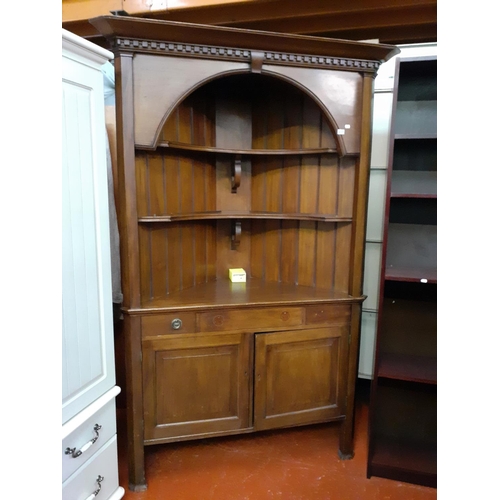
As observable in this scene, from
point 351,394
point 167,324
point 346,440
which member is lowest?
point 346,440

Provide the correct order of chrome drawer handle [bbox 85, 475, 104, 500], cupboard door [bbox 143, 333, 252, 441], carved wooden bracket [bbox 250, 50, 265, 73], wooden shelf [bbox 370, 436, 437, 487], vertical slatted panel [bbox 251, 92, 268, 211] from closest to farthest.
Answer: chrome drawer handle [bbox 85, 475, 104, 500] < carved wooden bracket [bbox 250, 50, 265, 73] < cupboard door [bbox 143, 333, 252, 441] < wooden shelf [bbox 370, 436, 437, 487] < vertical slatted panel [bbox 251, 92, 268, 211]

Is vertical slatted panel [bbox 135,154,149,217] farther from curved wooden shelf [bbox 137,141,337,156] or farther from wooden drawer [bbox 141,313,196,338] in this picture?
wooden drawer [bbox 141,313,196,338]

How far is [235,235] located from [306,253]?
444mm

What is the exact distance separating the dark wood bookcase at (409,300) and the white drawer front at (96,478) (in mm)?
1286

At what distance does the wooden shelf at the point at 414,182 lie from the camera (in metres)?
2.09

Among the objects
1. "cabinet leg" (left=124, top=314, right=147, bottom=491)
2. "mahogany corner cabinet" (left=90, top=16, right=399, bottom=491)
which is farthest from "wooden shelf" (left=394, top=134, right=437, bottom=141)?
"cabinet leg" (left=124, top=314, right=147, bottom=491)

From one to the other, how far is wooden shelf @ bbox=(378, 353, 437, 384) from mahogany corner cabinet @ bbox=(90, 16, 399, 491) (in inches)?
7.4

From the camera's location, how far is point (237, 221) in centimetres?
242

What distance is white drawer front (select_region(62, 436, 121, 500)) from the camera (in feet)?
5.11

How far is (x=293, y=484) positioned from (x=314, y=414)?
36cm

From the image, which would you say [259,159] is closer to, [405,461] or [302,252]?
[302,252]

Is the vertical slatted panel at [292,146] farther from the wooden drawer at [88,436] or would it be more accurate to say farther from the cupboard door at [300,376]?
Answer: the wooden drawer at [88,436]

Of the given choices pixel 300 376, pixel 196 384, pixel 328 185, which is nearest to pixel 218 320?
pixel 196 384
